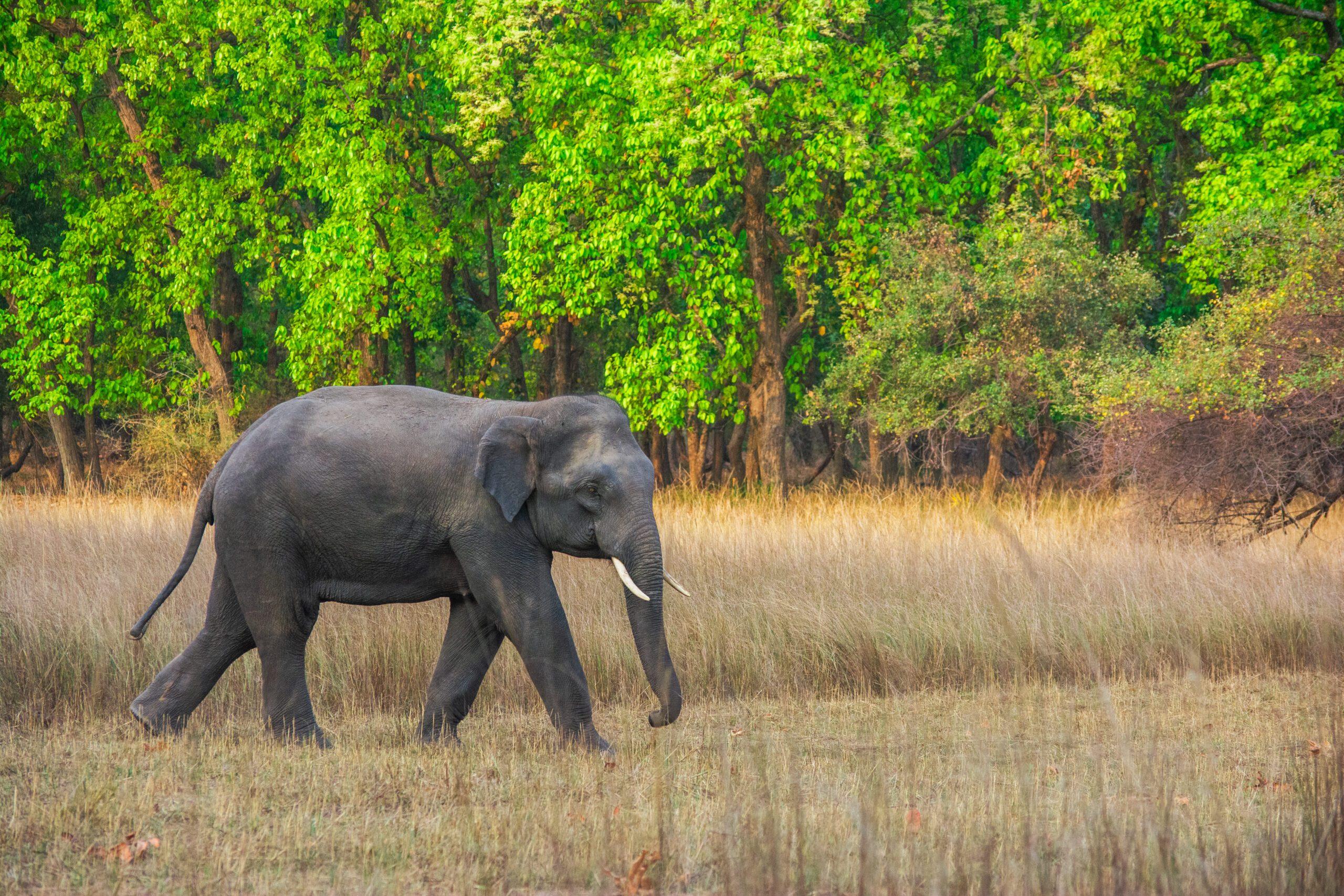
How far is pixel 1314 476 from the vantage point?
12945mm

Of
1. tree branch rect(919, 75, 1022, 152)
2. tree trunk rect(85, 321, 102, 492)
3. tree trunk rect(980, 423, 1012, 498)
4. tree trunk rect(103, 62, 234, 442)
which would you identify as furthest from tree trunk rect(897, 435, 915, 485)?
tree trunk rect(85, 321, 102, 492)

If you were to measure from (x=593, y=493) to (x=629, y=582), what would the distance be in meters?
0.50

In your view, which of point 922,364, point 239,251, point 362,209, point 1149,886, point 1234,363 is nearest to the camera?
point 1149,886

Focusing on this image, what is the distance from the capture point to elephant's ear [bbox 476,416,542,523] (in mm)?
6723

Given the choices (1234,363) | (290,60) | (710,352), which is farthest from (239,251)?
(1234,363)

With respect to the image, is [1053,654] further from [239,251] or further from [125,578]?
[239,251]

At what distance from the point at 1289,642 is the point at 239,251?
20493mm

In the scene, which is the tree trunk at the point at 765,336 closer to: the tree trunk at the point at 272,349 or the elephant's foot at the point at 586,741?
the tree trunk at the point at 272,349

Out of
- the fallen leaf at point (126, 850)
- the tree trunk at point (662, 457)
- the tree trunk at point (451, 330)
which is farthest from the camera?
the tree trunk at point (662, 457)

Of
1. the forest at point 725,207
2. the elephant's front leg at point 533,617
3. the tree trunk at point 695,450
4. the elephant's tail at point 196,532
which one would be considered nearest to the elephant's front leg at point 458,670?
the elephant's front leg at point 533,617

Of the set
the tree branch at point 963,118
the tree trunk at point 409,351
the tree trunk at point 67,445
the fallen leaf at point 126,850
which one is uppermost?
the tree branch at point 963,118

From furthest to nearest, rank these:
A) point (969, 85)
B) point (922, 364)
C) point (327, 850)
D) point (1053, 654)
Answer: point (969, 85) → point (922, 364) → point (1053, 654) → point (327, 850)

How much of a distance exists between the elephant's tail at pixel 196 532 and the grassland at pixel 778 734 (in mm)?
633

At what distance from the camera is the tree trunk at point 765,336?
20.6m
